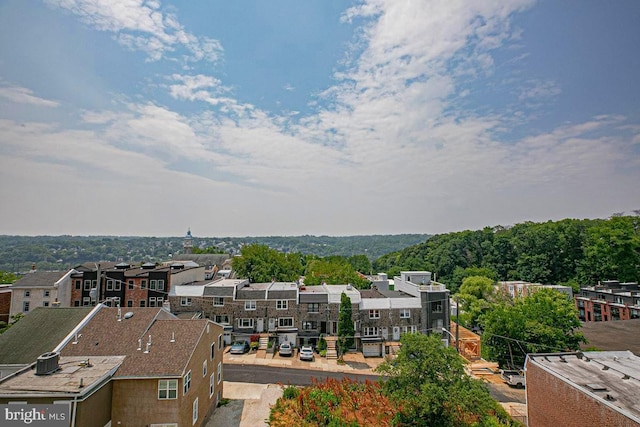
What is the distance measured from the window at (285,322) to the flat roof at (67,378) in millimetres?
21321

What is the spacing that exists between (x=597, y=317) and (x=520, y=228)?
140 feet

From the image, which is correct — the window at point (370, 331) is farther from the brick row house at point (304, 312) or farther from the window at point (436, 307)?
the window at point (436, 307)

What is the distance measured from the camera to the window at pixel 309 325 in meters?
37.9

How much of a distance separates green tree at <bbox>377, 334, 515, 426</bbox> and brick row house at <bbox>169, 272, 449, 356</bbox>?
15976 millimetres

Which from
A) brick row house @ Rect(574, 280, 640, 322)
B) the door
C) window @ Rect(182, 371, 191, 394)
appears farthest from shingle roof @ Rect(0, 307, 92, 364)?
brick row house @ Rect(574, 280, 640, 322)

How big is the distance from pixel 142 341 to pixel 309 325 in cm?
2147

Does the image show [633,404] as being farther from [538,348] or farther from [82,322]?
[82,322]

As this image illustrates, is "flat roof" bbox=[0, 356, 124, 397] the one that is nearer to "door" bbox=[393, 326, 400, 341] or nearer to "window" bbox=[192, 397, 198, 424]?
"window" bbox=[192, 397, 198, 424]

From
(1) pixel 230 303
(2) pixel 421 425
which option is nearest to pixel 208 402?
(2) pixel 421 425

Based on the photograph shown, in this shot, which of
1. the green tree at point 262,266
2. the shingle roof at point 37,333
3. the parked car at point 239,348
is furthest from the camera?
the green tree at point 262,266

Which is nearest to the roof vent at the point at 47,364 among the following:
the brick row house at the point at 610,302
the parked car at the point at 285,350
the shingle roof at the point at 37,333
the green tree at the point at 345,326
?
the shingle roof at the point at 37,333

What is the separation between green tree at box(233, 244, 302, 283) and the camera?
53.8 m

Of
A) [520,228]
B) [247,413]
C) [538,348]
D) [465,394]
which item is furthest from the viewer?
[520,228]

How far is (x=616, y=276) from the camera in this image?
225ft
